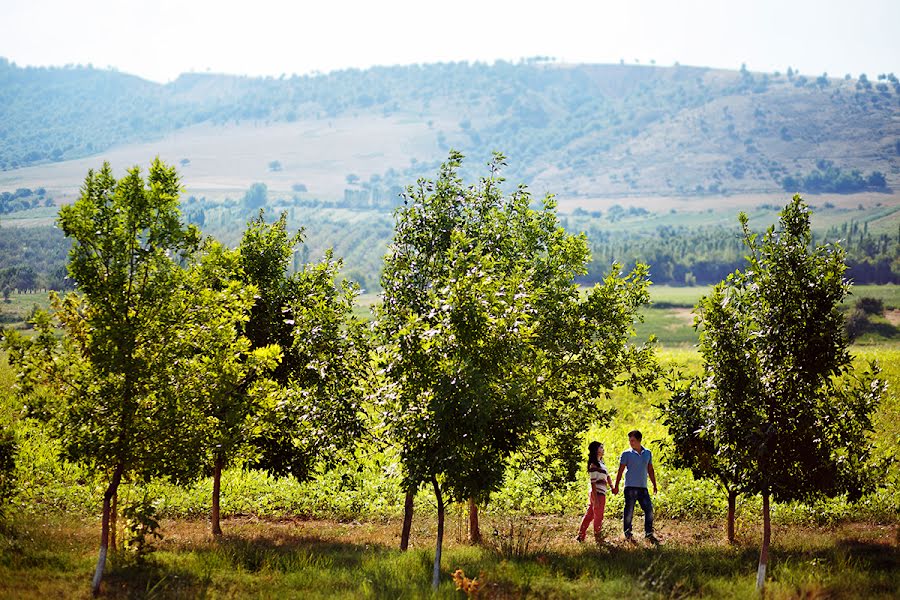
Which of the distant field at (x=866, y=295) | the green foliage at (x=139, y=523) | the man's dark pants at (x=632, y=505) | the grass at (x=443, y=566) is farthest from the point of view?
the distant field at (x=866, y=295)

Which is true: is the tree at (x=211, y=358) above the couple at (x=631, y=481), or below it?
above

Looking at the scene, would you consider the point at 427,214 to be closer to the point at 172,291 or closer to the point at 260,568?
the point at 172,291

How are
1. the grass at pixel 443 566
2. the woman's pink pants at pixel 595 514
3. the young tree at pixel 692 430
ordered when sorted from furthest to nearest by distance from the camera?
the woman's pink pants at pixel 595 514 < the young tree at pixel 692 430 < the grass at pixel 443 566

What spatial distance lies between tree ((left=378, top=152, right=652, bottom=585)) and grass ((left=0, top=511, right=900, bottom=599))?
163 centimetres

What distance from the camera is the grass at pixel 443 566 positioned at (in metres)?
15.0

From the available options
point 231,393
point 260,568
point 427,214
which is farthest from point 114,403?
point 427,214

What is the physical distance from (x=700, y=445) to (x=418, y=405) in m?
7.44

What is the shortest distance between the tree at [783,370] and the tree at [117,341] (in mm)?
10910

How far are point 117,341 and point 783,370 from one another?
505 inches

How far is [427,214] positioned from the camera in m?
19.3

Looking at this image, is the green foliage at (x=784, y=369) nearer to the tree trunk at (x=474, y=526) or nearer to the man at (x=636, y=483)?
the man at (x=636, y=483)

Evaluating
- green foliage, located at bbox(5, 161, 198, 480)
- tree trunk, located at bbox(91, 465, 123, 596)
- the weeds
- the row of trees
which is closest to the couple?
the weeds

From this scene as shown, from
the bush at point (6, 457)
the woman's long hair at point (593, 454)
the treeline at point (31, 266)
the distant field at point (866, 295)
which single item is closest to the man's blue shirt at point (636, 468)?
the woman's long hair at point (593, 454)

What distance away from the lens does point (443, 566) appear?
16766 mm
